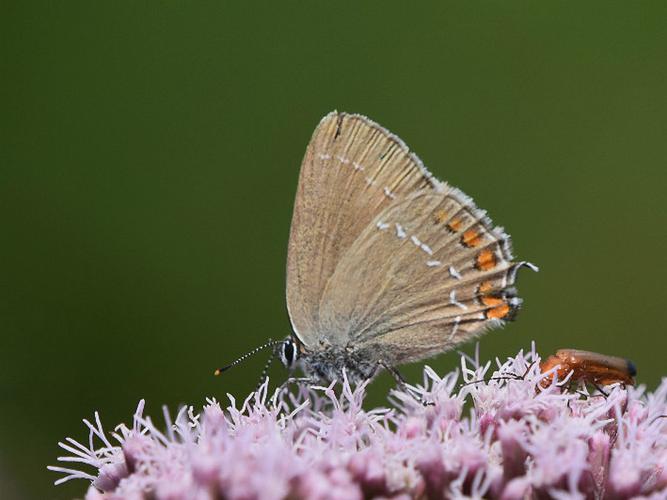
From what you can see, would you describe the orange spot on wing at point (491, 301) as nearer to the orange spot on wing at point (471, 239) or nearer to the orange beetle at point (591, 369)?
the orange spot on wing at point (471, 239)

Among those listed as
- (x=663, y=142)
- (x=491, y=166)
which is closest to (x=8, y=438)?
(x=491, y=166)

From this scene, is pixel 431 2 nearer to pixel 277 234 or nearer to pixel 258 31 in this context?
pixel 258 31

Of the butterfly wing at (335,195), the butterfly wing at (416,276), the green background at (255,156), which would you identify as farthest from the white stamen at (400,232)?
the green background at (255,156)

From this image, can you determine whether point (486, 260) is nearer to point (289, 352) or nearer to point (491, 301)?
point (491, 301)

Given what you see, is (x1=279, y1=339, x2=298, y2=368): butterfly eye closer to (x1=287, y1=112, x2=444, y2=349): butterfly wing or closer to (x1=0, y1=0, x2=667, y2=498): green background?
(x1=287, y1=112, x2=444, y2=349): butterfly wing

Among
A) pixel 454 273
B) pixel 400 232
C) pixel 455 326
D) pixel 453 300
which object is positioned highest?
pixel 400 232

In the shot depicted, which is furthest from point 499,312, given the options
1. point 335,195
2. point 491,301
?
point 335,195
